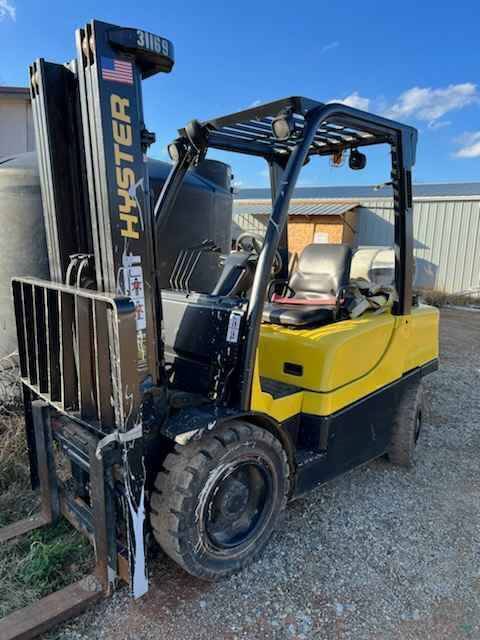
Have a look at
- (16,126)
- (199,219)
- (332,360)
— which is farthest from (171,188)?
(16,126)

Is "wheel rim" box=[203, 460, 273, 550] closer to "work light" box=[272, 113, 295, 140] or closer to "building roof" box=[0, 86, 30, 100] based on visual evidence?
"work light" box=[272, 113, 295, 140]

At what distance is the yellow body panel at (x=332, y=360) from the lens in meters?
3.02

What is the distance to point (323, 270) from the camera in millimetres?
4020

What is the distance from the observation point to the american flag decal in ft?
6.89

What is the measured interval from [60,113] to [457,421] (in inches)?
197

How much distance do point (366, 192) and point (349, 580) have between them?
901 inches

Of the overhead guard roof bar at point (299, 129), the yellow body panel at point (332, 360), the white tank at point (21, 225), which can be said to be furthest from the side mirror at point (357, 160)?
the white tank at point (21, 225)

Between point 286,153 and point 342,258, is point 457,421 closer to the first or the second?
point 342,258

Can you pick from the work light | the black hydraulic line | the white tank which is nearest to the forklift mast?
the work light

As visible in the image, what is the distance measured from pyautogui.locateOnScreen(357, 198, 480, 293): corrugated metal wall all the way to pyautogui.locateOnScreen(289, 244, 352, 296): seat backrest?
12509 mm

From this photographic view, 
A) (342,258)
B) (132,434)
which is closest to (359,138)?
(342,258)

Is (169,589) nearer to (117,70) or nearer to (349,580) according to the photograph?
(349,580)

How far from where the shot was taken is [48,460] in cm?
282

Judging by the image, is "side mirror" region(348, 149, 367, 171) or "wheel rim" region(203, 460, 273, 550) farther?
"side mirror" region(348, 149, 367, 171)
